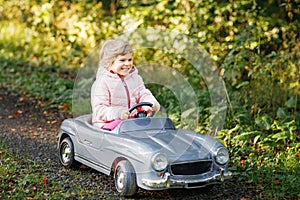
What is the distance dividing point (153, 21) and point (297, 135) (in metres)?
3.33

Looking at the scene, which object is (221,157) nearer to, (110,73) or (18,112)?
(110,73)

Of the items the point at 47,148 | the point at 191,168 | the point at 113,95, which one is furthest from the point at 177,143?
the point at 47,148

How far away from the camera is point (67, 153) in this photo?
584 centimetres

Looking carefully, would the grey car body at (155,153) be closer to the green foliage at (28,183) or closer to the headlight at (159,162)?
the headlight at (159,162)

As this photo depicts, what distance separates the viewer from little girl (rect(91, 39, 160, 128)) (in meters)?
5.44

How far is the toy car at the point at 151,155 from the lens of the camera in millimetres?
4742

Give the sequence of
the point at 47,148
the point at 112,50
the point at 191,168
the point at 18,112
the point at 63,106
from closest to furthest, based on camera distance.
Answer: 1. the point at 191,168
2. the point at 112,50
3. the point at 47,148
4. the point at 18,112
5. the point at 63,106

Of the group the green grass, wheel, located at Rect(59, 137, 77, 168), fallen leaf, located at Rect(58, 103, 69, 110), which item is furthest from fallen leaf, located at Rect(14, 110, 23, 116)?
wheel, located at Rect(59, 137, 77, 168)

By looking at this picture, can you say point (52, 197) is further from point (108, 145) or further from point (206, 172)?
point (206, 172)

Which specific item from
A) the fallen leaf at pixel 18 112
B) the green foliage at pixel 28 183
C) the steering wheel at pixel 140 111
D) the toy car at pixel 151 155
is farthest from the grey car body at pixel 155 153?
the fallen leaf at pixel 18 112

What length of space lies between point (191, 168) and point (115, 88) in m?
1.15

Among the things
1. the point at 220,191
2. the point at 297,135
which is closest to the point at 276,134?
the point at 297,135

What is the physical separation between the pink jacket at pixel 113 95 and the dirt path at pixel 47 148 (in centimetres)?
57

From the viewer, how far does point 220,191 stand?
527 cm
